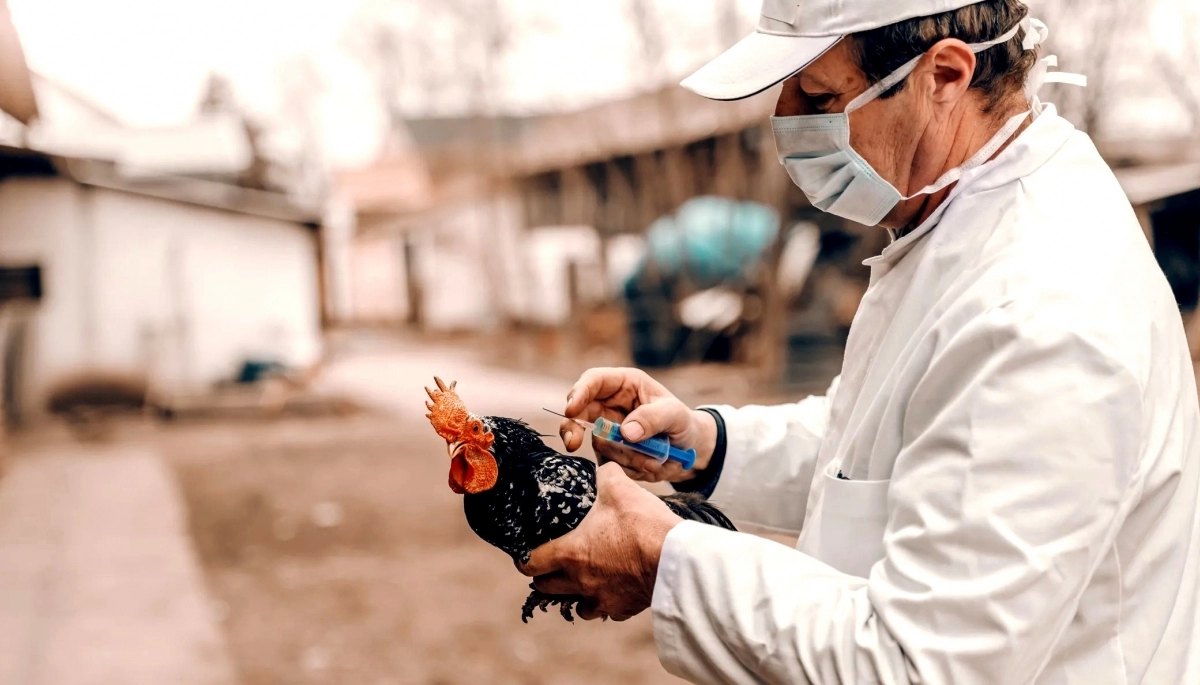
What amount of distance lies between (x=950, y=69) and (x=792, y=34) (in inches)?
9.8

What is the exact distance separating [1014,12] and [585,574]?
1.13 m

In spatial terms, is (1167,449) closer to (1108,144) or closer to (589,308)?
(1108,144)

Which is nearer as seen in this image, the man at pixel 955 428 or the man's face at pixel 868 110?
the man at pixel 955 428

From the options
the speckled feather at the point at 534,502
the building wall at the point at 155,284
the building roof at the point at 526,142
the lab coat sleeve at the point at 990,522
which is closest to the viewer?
the lab coat sleeve at the point at 990,522

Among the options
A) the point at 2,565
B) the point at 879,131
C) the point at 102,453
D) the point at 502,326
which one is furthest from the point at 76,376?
the point at 502,326

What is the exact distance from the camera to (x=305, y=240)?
40.7 ft

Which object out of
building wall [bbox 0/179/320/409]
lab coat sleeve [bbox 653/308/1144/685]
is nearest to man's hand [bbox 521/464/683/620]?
lab coat sleeve [bbox 653/308/1144/685]

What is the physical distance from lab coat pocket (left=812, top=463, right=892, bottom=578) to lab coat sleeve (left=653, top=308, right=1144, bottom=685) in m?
0.14

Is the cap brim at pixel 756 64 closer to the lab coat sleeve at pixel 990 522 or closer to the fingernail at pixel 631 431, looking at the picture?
the lab coat sleeve at pixel 990 522

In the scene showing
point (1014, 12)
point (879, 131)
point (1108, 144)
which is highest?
point (1108, 144)

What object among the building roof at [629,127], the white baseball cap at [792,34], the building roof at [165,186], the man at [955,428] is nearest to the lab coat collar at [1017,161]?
the man at [955,428]

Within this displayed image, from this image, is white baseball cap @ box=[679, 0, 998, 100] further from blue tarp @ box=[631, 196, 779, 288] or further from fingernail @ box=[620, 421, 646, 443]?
blue tarp @ box=[631, 196, 779, 288]

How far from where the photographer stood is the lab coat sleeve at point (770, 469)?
211cm

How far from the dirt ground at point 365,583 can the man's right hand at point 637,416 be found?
305 cm
